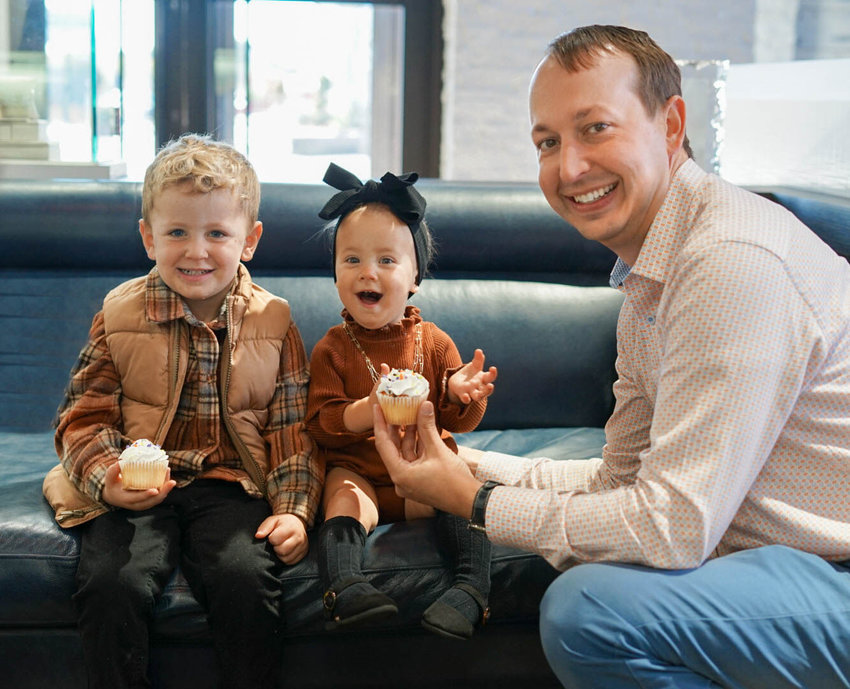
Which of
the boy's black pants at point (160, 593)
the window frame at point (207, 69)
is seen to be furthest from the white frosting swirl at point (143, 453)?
the window frame at point (207, 69)

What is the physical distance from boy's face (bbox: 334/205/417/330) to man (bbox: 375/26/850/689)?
53cm

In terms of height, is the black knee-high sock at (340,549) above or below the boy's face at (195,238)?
below

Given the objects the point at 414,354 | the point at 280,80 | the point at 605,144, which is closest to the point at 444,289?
the point at 414,354

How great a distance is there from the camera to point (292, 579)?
2.10 meters

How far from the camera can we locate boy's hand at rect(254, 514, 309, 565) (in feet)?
6.95

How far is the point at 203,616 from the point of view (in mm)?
2086

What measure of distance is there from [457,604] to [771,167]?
246 cm

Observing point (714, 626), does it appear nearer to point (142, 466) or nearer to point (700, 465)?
point (700, 465)

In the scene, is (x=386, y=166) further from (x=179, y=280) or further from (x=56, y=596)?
(x=56, y=596)

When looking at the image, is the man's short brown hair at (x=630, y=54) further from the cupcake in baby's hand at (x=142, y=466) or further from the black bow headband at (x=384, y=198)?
the cupcake in baby's hand at (x=142, y=466)

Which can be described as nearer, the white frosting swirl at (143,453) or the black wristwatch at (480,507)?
the black wristwatch at (480,507)

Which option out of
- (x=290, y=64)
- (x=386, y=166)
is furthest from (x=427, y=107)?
(x=290, y=64)

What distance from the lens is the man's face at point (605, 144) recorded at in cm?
189

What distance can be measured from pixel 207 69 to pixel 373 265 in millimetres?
3334
